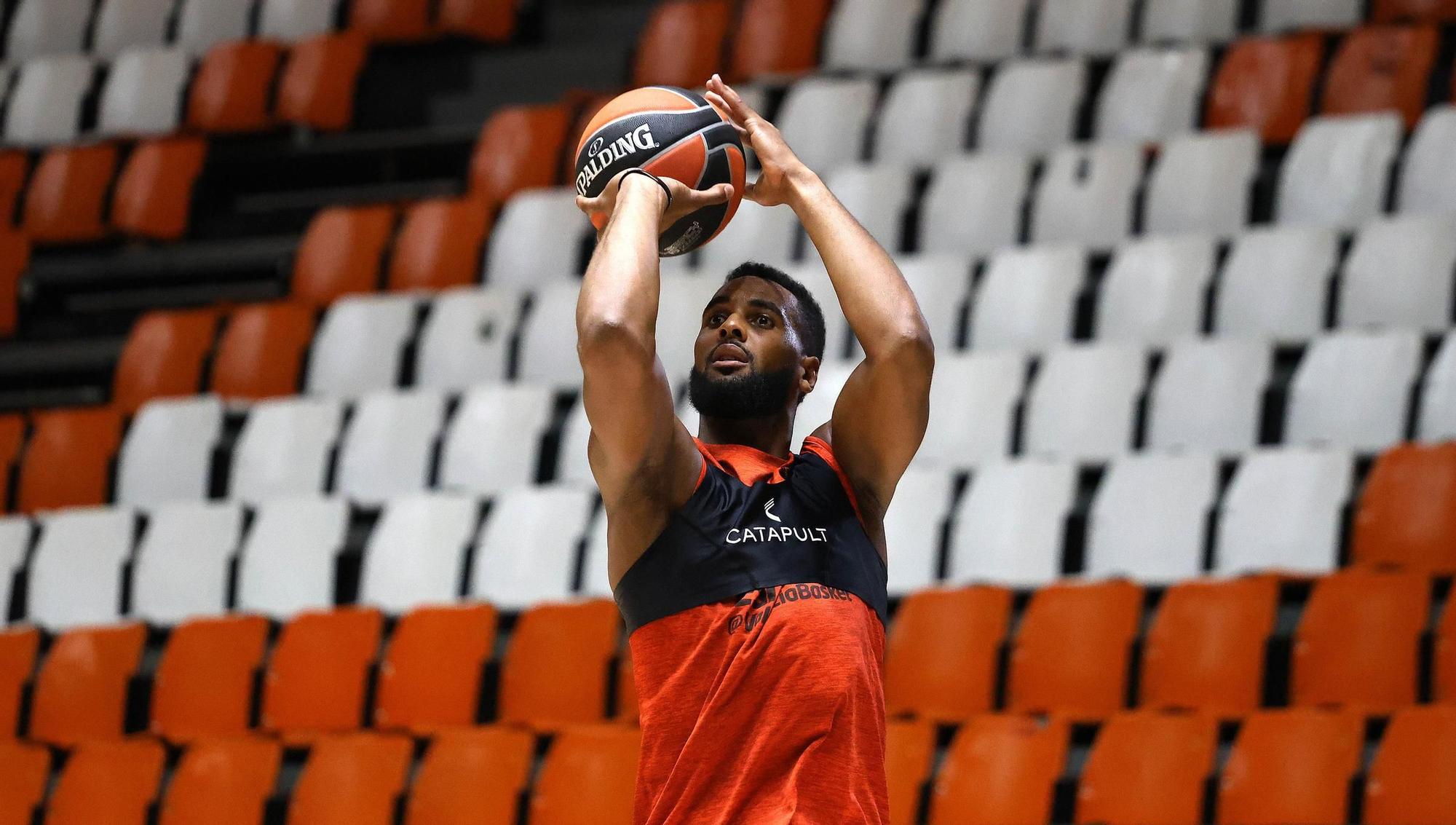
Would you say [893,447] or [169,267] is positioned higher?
[169,267]

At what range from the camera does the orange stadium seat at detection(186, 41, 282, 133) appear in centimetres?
880

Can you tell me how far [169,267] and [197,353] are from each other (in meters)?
1.16

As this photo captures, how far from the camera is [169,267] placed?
27.9 ft

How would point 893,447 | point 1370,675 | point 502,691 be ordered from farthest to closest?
1. point 502,691
2. point 1370,675
3. point 893,447

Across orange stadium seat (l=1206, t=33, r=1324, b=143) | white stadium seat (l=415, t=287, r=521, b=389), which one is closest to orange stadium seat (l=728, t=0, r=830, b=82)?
white stadium seat (l=415, t=287, r=521, b=389)

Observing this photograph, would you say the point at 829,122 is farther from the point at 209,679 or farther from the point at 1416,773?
the point at 1416,773

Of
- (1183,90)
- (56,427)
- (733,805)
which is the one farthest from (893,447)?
(56,427)

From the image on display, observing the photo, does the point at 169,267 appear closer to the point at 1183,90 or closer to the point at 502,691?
the point at 502,691

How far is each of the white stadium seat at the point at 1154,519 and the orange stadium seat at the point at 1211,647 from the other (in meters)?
0.38

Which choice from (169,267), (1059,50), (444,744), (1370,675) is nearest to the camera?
(1370,675)

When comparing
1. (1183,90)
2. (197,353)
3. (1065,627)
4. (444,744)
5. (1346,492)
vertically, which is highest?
(1183,90)

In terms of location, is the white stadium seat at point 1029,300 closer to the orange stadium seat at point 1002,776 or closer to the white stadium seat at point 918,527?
the white stadium seat at point 918,527

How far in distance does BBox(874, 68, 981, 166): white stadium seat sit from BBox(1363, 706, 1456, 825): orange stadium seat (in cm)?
353

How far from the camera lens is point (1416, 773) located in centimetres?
411
